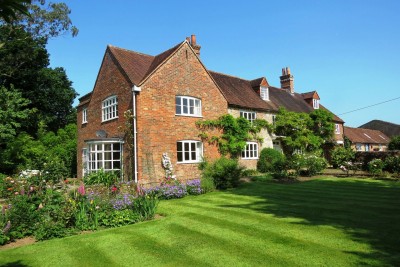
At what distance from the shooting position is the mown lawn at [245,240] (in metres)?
5.82

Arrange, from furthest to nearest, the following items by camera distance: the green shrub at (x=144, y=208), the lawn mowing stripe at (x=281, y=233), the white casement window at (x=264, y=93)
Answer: the white casement window at (x=264, y=93) → the green shrub at (x=144, y=208) → the lawn mowing stripe at (x=281, y=233)

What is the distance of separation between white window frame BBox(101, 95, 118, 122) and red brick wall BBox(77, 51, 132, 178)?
29 centimetres

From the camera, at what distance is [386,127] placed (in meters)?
61.5

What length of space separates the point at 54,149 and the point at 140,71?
1464 centimetres

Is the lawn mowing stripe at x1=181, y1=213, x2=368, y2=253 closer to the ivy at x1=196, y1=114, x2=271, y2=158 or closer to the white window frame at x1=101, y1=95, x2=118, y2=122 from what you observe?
the ivy at x1=196, y1=114, x2=271, y2=158

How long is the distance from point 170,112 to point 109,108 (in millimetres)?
4881

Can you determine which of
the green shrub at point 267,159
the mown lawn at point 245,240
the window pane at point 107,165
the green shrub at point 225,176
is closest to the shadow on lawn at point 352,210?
the mown lawn at point 245,240

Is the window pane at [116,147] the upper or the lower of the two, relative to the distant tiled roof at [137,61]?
lower

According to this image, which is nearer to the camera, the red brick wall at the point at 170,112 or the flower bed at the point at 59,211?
the flower bed at the point at 59,211

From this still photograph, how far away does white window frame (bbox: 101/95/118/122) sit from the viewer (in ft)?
66.0

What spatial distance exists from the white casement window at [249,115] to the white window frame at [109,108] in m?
10.4

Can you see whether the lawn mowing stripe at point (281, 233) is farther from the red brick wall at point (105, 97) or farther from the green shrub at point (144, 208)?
the red brick wall at point (105, 97)

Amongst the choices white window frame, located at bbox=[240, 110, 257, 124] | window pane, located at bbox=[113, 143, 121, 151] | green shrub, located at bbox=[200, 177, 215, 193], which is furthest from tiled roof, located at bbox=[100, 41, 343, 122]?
green shrub, located at bbox=[200, 177, 215, 193]

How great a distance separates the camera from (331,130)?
32156mm
